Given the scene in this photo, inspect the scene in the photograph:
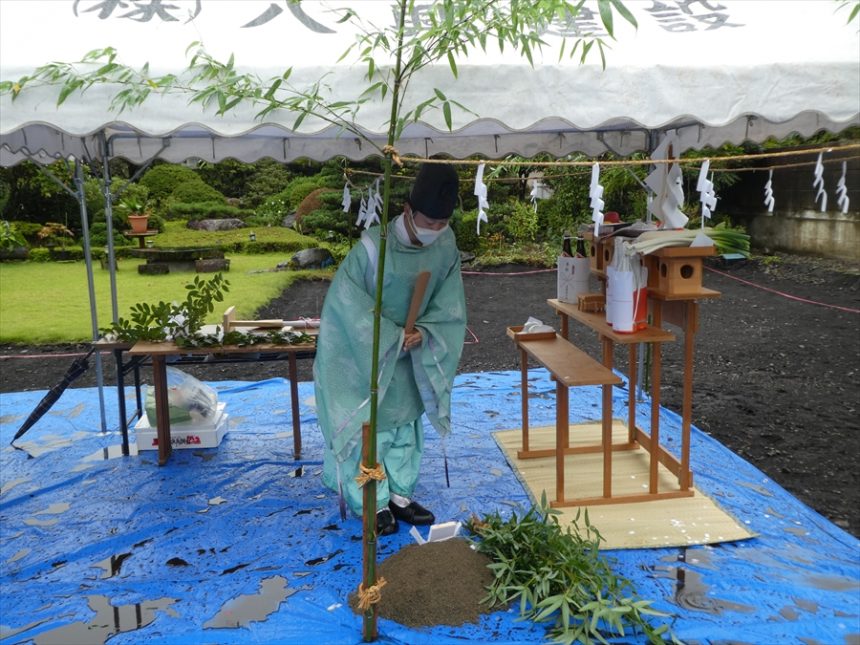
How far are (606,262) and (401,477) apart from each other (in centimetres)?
162

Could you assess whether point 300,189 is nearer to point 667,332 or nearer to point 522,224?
point 522,224

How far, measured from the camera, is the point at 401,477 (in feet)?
11.1

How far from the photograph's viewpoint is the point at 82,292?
1065 centimetres

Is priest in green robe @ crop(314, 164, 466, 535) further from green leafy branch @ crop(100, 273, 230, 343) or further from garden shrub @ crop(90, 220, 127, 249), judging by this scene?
garden shrub @ crop(90, 220, 127, 249)

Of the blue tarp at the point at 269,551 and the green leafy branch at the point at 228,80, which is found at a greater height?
the green leafy branch at the point at 228,80

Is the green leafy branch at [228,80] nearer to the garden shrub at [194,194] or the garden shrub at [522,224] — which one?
the garden shrub at [522,224]

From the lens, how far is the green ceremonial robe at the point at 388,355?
123 inches

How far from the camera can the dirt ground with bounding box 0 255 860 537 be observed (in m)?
4.24

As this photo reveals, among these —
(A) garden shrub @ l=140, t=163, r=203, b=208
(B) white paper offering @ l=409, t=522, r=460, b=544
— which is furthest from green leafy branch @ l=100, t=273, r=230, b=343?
(A) garden shrub @ l=140, t=163, r=203, b=208

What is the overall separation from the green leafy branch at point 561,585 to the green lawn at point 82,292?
214 inches

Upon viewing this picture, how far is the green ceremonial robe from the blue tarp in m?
0.36

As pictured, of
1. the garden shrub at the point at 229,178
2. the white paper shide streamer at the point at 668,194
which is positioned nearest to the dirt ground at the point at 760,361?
the white paper shide streamer at the point at 668,194

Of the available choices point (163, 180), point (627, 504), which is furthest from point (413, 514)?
point (163, 180)

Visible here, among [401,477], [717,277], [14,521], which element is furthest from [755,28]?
[717,277]
